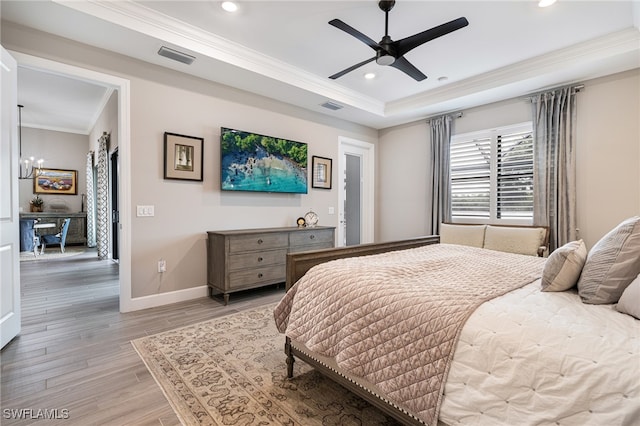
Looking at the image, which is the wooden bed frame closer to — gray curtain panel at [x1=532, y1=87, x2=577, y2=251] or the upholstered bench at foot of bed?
the upholstered bench at foot of bed

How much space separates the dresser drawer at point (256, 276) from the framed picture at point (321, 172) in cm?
167

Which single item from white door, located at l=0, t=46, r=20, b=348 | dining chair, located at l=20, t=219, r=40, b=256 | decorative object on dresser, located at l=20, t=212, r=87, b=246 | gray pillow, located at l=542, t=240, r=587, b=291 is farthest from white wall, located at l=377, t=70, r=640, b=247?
decorative object on dresser, located at l=20, t=212, r=87, b=246

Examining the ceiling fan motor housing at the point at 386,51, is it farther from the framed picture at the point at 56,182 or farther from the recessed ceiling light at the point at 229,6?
the framed picture at the point at 56,182

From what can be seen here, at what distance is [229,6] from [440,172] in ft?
12.5

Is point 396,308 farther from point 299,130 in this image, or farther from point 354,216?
point 354,216

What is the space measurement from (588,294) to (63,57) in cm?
440

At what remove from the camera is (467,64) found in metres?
3.78

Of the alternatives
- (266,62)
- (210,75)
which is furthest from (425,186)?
(210,75)

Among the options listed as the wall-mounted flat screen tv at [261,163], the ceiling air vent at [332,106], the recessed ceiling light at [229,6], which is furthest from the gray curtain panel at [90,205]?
the recessed ceiling light at [229,6]

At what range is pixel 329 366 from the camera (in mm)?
1728

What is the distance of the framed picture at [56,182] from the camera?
7.90 m

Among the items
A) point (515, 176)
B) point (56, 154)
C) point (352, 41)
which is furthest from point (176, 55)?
point (56, 154)

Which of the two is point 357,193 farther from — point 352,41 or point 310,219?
point 352,41

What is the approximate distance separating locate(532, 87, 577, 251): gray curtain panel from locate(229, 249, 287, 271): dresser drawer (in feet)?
11.4
